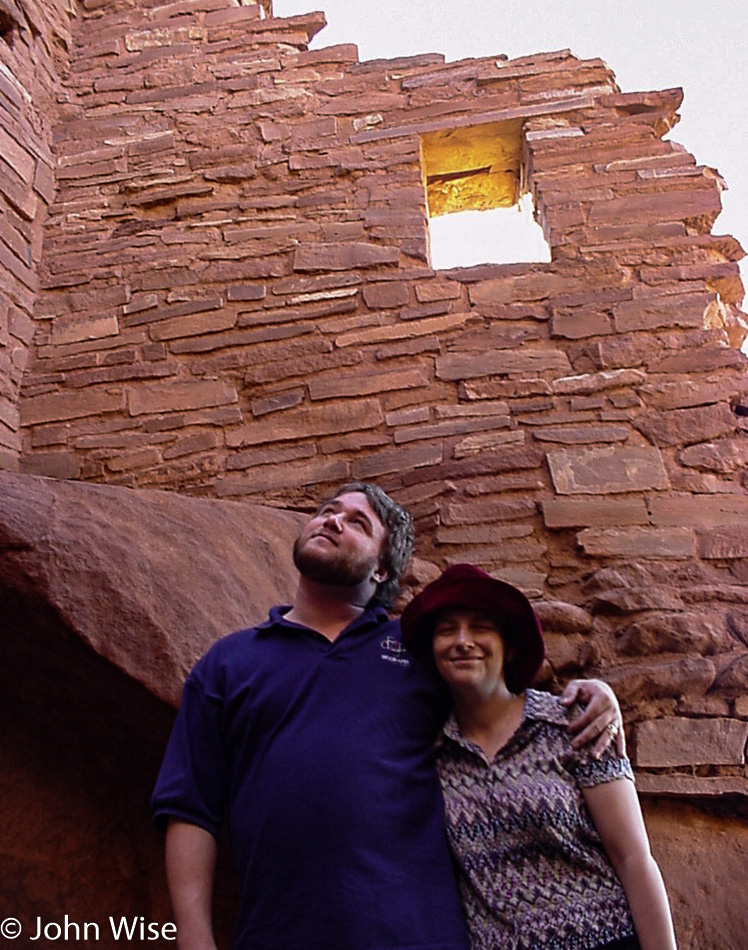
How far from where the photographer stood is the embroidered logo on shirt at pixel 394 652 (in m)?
1.90

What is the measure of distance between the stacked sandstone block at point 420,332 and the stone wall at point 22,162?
3.1 inches

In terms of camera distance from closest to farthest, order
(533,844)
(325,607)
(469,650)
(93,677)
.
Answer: (533,844)
(469,650)
(325,607)
(93,677)

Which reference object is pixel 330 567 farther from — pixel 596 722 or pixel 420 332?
pixel 420 332

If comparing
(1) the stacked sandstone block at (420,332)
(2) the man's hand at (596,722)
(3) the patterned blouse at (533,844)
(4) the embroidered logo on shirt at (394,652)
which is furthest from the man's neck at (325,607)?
(1) the stacked sandstone block at (420,332)

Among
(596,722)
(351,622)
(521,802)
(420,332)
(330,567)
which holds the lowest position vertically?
(521,802)

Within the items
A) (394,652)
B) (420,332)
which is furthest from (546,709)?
(420,332)

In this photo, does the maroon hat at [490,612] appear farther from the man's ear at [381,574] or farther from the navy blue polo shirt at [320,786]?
the man's ear at [381,574]

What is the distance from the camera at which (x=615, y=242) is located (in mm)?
3789

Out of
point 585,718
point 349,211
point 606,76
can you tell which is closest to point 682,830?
A: point 585,718

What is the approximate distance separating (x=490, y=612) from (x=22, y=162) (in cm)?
379

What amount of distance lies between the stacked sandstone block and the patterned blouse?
3.26 ft

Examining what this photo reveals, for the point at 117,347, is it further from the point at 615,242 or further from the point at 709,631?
the point at 709,631

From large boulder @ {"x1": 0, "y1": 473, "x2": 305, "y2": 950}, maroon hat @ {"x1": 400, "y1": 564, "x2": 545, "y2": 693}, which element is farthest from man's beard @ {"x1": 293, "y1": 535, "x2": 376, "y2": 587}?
large boulder @ {"x1": 0, "y1": 473, "x2": 305, "y2": 950}

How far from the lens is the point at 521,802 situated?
1.61m
